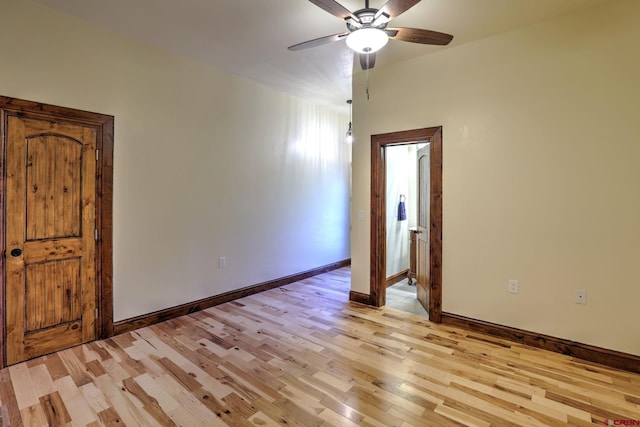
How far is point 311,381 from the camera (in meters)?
2.38

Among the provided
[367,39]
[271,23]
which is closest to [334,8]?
[367,39]

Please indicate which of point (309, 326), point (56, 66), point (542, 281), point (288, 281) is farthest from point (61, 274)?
point (542, 281)

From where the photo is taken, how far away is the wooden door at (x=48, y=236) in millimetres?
2566

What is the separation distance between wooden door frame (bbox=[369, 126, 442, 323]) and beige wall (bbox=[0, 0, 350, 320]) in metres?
1.55

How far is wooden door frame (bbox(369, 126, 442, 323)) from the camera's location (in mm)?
3461

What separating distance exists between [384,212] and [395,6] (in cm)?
241

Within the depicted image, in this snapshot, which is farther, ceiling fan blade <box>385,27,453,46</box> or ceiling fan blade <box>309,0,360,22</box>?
ceiling fan blade <box>385,27,453,46</box>

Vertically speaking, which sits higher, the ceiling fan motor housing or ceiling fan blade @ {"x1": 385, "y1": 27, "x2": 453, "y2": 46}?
the ceiling fan motor housing

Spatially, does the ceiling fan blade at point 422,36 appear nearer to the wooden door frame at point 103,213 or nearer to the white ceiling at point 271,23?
the white ceiling at point 271,23

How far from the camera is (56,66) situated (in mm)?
2732

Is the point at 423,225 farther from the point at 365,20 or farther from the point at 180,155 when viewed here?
the point at 180,155

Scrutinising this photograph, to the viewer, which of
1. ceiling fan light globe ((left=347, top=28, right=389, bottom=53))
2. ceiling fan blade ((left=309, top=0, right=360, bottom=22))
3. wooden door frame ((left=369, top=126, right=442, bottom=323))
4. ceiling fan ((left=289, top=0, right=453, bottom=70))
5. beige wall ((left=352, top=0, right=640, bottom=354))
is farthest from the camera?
wooden door frame ((left=369, top=126, right=442, bottom=323))

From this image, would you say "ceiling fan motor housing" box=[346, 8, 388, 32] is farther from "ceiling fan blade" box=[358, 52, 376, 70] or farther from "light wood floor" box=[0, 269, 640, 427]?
"light wood floor" box=[0, 269, 640, 427]

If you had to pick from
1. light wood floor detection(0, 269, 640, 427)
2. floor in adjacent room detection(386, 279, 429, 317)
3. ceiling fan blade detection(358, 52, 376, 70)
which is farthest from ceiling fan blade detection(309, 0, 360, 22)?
floor in adjacent room detection(386, 279, 429, 317)
